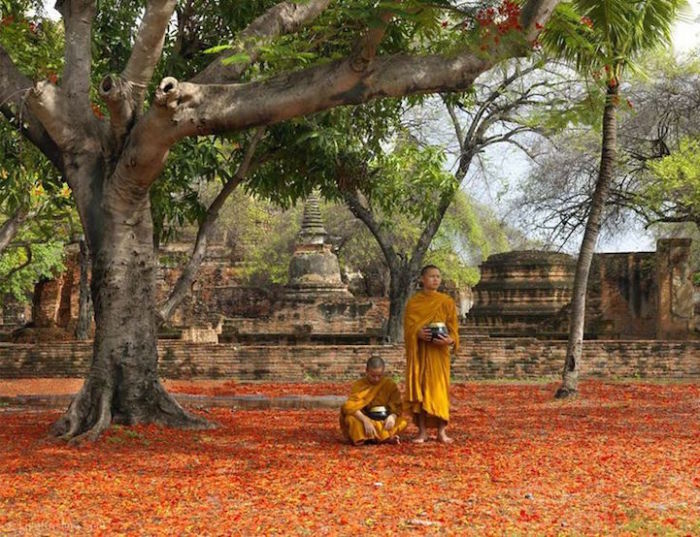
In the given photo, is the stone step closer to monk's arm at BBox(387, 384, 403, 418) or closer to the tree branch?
monk's arm at BBox(387, 384, 403, 418)

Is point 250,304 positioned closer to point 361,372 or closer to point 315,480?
point 361,372

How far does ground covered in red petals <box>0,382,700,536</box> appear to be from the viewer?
562 cm

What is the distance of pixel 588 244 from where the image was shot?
44.1 ft

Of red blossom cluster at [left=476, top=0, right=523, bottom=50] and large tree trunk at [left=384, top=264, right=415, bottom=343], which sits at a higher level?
red blossom cluster at [left=476, top=0, right=523, bottom=50]

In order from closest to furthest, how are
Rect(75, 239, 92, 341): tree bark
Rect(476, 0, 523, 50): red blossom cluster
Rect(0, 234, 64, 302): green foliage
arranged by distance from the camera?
Rect(476, 0, 523, 50): red blossom cluster, Rect(75, 239, 92, 341): tree bark, Rect(0, 234, 64, 302): green foliage

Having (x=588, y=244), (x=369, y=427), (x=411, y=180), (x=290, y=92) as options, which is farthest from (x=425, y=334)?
(x=411, y=180)

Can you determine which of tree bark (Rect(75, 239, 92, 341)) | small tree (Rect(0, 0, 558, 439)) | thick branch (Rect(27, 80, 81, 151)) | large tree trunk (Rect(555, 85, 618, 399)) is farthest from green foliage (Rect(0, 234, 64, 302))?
thick branch (Rect(27, 80, 81, 151))

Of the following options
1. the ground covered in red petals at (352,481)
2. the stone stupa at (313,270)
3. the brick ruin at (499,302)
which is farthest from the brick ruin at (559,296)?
the ground covered in red petals at (352,481)

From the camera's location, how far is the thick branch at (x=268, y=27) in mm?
9594

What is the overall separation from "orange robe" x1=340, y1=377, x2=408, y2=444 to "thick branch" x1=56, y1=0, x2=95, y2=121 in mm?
3745

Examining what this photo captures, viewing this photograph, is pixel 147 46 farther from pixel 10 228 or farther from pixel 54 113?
pixel 10 228

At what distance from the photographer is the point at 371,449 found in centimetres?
824

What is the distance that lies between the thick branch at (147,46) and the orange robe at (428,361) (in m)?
3.11

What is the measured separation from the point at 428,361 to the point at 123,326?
113 inches
